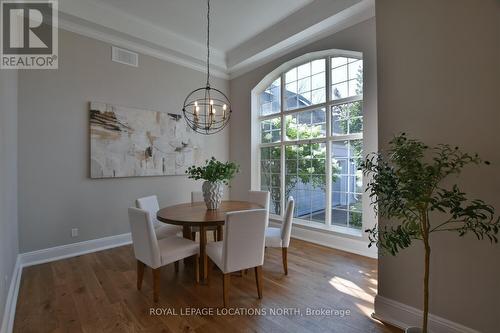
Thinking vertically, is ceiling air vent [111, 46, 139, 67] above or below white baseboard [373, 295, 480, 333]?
above

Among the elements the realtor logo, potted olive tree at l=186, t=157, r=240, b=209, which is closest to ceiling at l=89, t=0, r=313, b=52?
the realtor logo

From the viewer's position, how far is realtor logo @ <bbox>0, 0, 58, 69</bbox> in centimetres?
287

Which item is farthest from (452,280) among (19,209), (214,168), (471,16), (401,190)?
(19,209)

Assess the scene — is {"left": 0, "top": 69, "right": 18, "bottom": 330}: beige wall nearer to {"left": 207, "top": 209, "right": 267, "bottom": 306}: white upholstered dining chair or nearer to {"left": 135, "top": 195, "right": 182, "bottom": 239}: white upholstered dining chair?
{"left": 135, "top": 195, "right": 182, "bottom": 239}: white upholstered dining chair

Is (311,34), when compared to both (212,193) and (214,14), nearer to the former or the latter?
(214,14)

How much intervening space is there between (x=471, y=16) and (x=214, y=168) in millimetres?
2504

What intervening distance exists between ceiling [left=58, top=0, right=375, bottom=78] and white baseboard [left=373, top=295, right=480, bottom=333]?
3.33 metres

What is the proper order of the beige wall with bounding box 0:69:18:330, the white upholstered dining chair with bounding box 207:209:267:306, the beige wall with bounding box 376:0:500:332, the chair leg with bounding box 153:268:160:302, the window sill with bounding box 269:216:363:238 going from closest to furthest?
1. the beige wall with bounding box 376:0:500:332
2. the beige wall with bounding box 0:69:18:330
3. the white upholstered dining chair with bounding box 207:209:267:306
4. the chair leg with bounding box 153:268:160:302
5. the window sill with bounding box 269:216:363:238

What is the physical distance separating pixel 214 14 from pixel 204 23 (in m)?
0.31

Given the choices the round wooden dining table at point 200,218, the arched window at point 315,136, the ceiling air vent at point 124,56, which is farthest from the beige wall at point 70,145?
the arched window at point 315,136

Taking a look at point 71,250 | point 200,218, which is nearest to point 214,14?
point 200,218

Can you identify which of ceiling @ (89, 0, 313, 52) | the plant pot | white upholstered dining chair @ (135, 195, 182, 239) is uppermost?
ceiling @ (89, 0, 313, 52)

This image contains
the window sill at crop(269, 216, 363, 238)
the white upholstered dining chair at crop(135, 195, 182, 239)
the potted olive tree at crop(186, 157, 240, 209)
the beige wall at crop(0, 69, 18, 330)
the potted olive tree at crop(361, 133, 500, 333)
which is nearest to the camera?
the potted olive tree at crop(361, 133, 500, 333)

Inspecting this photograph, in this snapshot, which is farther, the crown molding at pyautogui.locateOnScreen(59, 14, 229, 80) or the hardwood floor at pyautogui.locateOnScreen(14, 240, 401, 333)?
the crown molding at pyautogui.locateOnScreen(59, 14, 229, 80)
